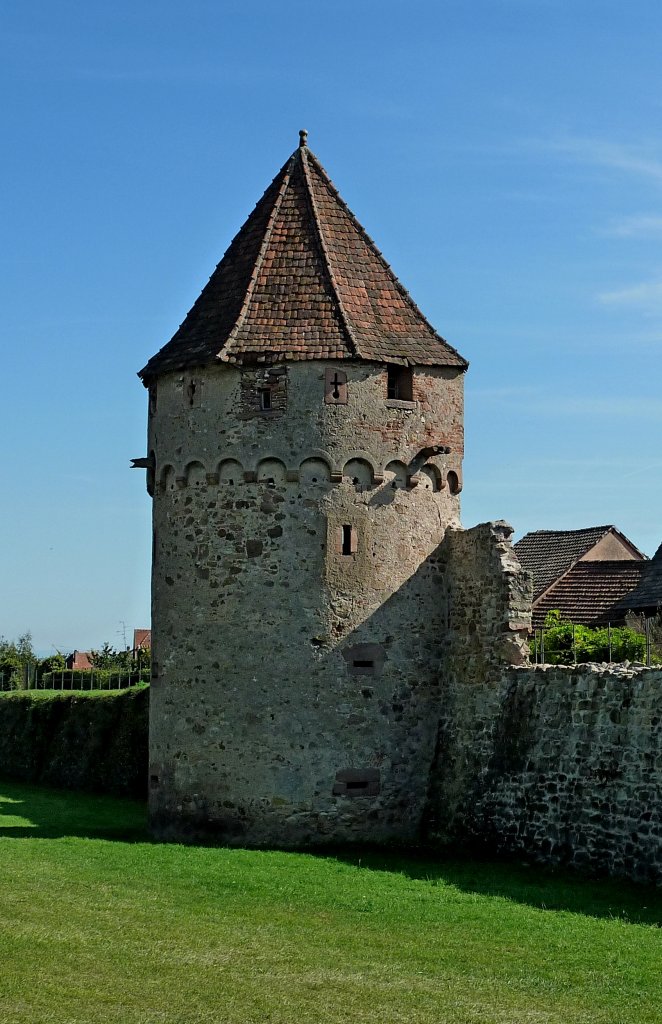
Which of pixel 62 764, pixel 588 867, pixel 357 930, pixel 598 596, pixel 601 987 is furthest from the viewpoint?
pixel 598 596

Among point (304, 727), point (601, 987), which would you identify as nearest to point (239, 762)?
point (304, 727)

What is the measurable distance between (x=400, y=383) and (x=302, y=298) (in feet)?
6.45

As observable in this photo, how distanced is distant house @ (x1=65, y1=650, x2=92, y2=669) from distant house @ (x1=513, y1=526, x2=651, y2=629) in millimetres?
26618

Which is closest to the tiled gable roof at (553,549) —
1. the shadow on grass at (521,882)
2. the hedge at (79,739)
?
the hedge at (79,739)

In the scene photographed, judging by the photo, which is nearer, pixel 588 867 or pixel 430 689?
pixel 588 867

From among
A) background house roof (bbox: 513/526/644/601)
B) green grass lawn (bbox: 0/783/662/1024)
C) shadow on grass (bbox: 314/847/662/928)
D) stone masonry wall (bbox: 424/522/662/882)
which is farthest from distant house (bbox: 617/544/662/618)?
green grass lawn (bbox: 0/783/662/1024)

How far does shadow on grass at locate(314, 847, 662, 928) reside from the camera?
14.7 meters

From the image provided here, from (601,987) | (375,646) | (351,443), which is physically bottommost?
(601,987)

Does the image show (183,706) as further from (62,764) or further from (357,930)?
(62,764)

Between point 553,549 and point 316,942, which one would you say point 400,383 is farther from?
point 553,549

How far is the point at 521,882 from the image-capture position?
16.4 m

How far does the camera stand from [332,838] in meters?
20.0

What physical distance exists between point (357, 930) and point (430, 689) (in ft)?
23.0

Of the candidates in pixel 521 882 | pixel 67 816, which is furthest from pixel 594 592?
pixel 521 882
